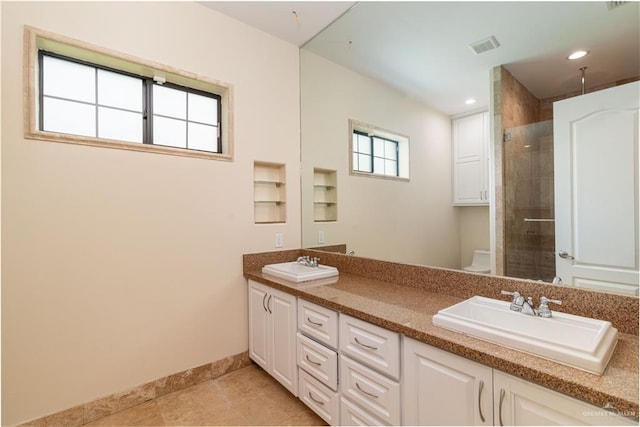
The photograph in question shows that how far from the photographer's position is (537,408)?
0.90 m

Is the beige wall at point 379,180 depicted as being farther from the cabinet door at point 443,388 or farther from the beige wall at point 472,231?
the cabinet door at point 443,388

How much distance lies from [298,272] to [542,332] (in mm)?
1446

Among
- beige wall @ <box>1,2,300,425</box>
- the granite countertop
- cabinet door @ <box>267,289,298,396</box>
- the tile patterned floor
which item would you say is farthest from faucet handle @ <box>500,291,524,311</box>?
beige wall @ <box>1,2,300,425</box>

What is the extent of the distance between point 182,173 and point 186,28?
1.10 m

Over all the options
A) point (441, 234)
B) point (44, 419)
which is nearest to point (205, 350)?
point (44, 419)

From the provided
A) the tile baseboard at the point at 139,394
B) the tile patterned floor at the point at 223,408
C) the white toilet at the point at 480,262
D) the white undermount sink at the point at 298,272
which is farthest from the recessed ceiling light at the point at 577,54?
the tile baseboard at the point at 139,394

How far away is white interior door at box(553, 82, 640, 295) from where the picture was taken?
3.82 ft

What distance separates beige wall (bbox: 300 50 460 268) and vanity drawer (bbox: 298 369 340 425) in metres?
0.92

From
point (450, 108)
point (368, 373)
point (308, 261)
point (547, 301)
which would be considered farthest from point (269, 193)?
point (547, 301)

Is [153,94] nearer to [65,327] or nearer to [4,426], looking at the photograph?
[65,327]

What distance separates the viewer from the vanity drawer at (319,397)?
5.13 ft

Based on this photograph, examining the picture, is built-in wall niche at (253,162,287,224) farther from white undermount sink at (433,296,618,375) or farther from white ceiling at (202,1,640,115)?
white undermount sink at (433,296,618,375)

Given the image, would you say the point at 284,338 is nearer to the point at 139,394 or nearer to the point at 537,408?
the point at 139,394

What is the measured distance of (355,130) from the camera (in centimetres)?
233
